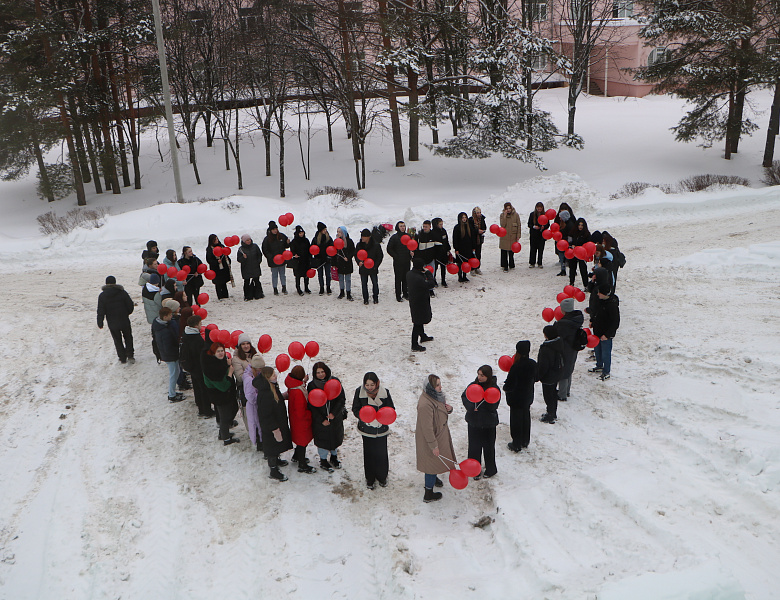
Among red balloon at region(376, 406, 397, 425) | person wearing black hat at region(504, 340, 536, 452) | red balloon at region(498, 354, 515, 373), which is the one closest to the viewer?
red balloon at region(376, 406, 397, 425)

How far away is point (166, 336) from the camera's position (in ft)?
28.2

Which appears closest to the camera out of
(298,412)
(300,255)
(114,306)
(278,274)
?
(298,412)

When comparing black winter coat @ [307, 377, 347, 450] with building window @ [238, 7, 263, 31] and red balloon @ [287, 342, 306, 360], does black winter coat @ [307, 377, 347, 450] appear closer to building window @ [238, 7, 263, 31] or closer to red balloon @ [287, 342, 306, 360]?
red balloon @ [287, 342, 306, 360]

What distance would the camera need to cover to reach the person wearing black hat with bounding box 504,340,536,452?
23.0 ft

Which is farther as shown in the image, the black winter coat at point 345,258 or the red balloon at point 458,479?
the black winter coat at point 345,258

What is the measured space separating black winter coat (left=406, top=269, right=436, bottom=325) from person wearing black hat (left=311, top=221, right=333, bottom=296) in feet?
10.6

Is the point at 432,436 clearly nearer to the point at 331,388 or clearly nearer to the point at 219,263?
the point at 331,388

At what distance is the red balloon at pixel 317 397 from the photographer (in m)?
6.52

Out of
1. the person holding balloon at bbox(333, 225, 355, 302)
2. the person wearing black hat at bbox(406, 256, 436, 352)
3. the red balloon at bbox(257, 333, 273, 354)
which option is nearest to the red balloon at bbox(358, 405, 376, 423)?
the red balloon at bbox(257, 333, 273, 354)

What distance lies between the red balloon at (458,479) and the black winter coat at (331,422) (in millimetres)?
1393

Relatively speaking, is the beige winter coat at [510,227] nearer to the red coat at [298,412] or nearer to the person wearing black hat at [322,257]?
the person wearing black hat at [322,257]

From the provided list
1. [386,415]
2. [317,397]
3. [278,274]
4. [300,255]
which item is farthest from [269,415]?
[278,274]

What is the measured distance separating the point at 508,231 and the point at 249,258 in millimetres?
5635

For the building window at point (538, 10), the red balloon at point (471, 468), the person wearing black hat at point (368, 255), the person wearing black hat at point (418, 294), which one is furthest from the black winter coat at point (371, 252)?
the building window at point (538, 10)
